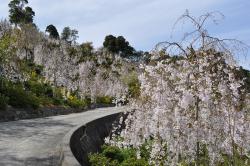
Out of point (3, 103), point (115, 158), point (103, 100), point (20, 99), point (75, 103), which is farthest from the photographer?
point (103, 100)

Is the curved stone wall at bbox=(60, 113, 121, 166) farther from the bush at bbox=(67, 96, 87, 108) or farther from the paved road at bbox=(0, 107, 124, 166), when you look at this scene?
the bush at bbox=(67, 96, 87, 108)

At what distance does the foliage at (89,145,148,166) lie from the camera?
13239 mm

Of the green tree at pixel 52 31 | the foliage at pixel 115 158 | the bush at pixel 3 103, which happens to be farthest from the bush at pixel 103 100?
the green tree at pixel 52 31

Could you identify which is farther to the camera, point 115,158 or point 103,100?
point 103,100

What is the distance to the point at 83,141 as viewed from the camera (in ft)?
52.1

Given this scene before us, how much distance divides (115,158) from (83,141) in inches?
48.5

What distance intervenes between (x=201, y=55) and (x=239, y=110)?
1.52 meters

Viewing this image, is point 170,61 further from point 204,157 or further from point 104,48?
point 104,48

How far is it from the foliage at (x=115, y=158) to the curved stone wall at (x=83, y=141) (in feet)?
1.31

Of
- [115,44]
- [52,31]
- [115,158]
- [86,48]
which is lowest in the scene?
[115,158]

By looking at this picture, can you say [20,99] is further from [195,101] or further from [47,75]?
[195,101]

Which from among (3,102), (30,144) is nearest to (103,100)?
(3,102)

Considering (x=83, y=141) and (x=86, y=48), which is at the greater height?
(x=86, y=48)

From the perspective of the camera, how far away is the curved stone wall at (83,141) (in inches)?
436
